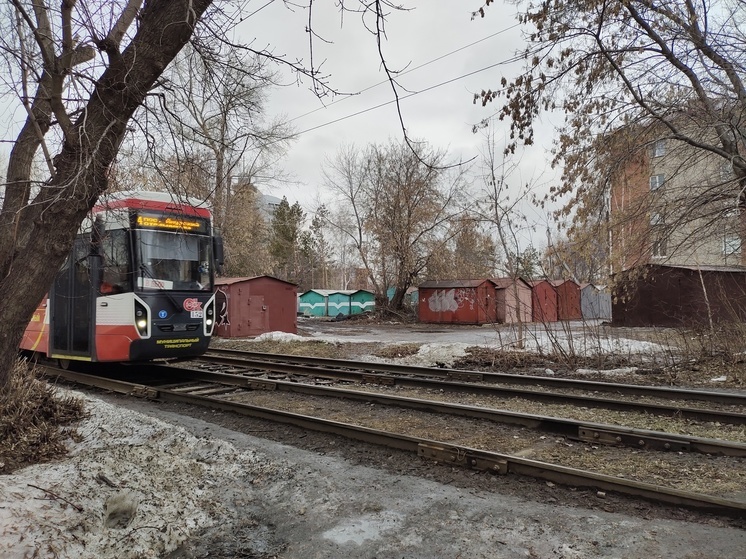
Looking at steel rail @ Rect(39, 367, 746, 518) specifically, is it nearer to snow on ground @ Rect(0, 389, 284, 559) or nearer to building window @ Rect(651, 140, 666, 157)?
snow on ground @ Rect(0, 389, 284, 559)

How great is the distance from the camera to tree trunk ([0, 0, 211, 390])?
409 cm

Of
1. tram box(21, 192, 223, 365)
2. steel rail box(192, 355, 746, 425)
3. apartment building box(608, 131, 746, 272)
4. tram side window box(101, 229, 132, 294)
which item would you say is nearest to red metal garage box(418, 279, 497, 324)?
apartment building box(608, 131, 746, 272)

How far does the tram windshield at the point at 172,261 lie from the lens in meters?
9.05

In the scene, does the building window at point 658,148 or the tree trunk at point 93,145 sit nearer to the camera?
the tree trunk at point 93,145

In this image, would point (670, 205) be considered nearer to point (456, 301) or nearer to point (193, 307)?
point (193, 307)

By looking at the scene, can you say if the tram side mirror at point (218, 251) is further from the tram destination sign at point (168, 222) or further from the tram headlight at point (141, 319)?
the tram headlight at point (141, 319)

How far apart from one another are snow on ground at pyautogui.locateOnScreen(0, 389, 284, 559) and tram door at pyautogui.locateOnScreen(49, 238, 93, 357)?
4532 mm

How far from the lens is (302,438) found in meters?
6.34

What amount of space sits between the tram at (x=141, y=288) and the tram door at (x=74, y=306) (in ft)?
0.06

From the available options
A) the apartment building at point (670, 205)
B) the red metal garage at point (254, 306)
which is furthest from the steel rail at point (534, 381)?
the red metal garage at point (254, 306)

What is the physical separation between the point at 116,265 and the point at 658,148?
12.3m

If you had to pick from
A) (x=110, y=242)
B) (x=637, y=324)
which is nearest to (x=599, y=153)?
(x=110, y=242)

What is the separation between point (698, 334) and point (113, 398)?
1299cm

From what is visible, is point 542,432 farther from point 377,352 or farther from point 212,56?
point 377,352
